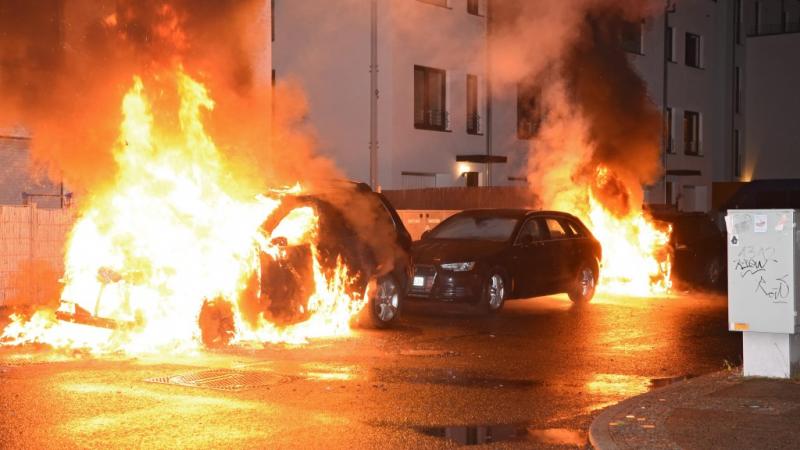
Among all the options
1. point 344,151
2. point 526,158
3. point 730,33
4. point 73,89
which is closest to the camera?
point 73,89

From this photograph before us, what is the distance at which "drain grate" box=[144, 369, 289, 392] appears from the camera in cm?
945

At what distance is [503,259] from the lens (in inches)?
649

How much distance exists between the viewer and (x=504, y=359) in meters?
11.6

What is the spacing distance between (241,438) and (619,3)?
20769mm

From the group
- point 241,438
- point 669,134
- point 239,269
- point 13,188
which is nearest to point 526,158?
point 669,134

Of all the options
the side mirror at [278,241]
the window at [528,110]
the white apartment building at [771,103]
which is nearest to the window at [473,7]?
the window at [528,110]

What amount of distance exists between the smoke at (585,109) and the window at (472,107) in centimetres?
468

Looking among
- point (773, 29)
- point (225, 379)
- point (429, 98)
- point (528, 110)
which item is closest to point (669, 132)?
point (773, 29)

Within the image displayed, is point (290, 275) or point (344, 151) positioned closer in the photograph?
point (290, 275)

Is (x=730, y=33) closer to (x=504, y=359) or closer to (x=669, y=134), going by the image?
(x=669, y=134)

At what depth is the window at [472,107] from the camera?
102 ft

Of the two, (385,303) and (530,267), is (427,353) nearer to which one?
(385,303)

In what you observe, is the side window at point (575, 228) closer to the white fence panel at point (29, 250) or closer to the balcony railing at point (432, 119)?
the white fence panel at point (29, 250)

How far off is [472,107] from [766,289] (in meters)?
21.8
